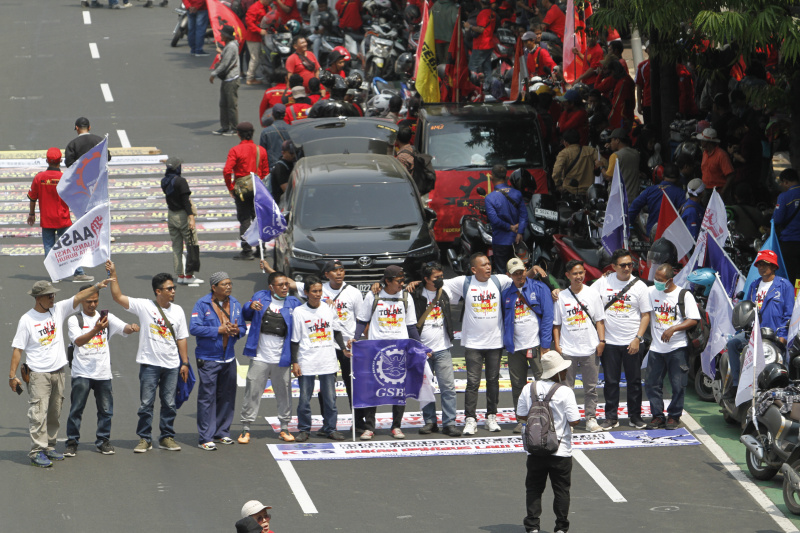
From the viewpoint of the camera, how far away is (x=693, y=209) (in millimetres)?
15766

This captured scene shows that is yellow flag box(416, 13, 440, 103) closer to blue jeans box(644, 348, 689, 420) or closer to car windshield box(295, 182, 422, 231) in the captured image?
car windshield box(295, 182, 422, 231)

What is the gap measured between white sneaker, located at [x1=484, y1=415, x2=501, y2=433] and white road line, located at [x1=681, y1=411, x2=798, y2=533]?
2012 millimetres

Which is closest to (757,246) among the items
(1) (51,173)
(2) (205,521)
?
(2) (205,521)

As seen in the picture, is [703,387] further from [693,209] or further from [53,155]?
[53,155]

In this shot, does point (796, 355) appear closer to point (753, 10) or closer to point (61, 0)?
point (753, 10)

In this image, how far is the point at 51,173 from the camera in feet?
60.8

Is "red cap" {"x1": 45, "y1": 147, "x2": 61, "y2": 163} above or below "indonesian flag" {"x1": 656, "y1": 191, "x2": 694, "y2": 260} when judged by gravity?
above

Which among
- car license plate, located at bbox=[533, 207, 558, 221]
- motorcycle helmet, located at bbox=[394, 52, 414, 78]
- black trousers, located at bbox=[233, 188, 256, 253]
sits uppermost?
motorcycle helmet, located at bbox=[394, 52, 414, 78]

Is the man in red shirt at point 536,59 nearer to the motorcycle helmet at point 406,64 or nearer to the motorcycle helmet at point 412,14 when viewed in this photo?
the motorcycle helmet at point 406,64

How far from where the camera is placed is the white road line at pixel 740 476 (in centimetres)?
1076

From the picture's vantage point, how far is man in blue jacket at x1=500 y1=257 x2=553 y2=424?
43.3 ft

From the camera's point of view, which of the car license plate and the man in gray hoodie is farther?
the man in gray hoodie

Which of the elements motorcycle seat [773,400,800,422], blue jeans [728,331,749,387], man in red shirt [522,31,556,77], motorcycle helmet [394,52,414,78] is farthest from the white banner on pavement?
motorcycle helmet [394,52,414,78]

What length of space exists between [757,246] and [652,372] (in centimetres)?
250
